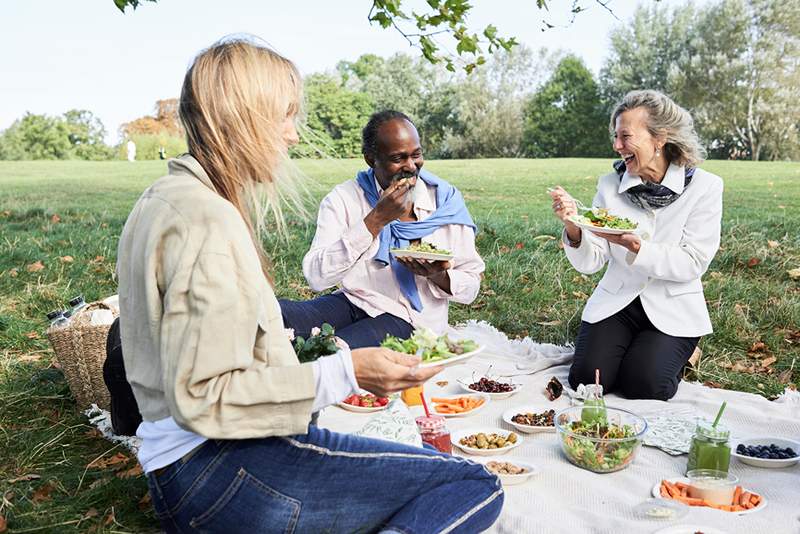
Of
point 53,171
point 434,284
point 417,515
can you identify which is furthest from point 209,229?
point 53,171

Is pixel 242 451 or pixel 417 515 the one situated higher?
pixel 242 451

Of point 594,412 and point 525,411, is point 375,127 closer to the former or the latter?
point 525,411

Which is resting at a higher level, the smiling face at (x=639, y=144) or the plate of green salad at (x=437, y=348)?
the smiling face at (x=639, y=144)

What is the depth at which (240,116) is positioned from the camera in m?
2.12

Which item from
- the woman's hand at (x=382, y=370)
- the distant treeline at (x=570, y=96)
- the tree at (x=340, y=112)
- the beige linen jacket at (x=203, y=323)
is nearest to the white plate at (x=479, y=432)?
the woman's hand at (x=382, y=370)

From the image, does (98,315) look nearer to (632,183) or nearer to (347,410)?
(347,410)

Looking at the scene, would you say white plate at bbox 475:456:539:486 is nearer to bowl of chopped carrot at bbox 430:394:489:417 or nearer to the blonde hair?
bowl of chopped carrot at bbox 430:394:489:417

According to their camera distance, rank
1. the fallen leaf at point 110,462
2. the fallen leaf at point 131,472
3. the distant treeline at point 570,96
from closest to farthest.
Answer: the fallen leaf at point 131,472, the fallen leaf at point 110,462, the distant treeline at point 570,96

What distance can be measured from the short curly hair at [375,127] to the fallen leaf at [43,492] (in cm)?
233

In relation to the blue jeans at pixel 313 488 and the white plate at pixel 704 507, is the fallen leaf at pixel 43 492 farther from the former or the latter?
the white plate at pixel 704 507

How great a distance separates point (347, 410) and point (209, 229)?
2314mm

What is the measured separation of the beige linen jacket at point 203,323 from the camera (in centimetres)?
187

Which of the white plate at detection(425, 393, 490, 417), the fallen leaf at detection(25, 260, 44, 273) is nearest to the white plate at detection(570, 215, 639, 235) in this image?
the white plate at detection(425, 393, 490, 417)

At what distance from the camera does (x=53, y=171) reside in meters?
24.8
